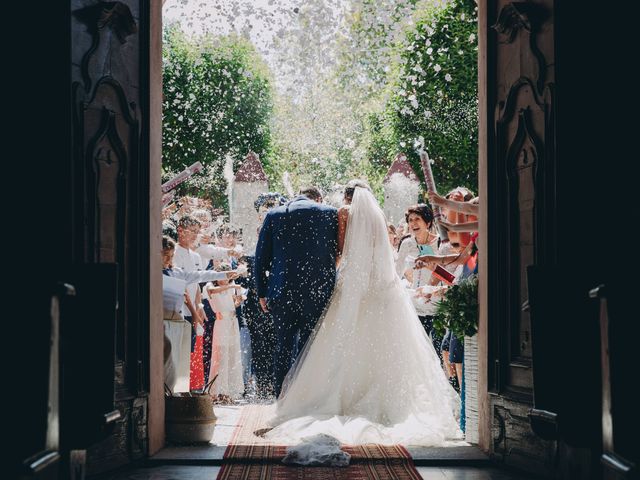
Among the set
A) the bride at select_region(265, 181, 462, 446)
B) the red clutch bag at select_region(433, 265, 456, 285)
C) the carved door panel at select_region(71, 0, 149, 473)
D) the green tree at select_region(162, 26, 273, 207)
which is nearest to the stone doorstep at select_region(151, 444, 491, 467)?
the carved door panel at select_region(71, 0, 149, 473)

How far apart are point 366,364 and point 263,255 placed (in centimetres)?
157

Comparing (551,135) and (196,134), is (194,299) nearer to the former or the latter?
(551,135)

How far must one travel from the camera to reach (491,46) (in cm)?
750

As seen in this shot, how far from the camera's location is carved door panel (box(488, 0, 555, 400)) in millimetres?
6484

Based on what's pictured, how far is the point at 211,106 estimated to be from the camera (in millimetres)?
31188

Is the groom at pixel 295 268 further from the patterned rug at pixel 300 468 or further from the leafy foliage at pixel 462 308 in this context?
the leafy foliage at pixel 462 308

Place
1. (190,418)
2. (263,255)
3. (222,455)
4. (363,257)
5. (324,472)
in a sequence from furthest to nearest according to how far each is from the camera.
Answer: (263,255)
(363,257)
(190,418)
(222,455)
(324,472)

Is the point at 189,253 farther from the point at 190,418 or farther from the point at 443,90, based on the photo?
the point at 443,90

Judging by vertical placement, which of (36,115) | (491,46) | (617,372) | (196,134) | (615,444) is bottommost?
(615,444)

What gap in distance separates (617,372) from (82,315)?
8.43 ft

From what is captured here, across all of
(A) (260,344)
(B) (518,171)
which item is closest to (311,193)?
(A) (260,344)

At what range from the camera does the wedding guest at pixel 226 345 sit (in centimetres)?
1084

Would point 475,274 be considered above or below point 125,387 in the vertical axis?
above

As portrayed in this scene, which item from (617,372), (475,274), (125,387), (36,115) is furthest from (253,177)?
(617,372)
